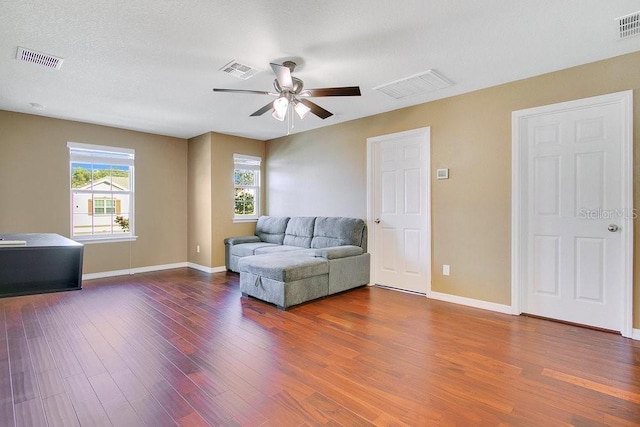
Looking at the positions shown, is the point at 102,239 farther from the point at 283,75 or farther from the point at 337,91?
the point at 337,91

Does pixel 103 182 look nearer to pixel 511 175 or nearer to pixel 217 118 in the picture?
pixel 217 118

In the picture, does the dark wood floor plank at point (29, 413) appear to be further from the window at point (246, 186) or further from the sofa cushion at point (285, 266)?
the window at point (246, 186)

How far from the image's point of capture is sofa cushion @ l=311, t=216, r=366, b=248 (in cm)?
479

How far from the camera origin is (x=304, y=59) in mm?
2955

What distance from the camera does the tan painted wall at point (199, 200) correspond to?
5.85 metres

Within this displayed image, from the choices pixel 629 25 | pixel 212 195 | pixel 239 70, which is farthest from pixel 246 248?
pixel 629 25

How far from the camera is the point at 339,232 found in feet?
16.1

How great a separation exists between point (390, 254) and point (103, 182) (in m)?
4.78

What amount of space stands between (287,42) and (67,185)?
438cm

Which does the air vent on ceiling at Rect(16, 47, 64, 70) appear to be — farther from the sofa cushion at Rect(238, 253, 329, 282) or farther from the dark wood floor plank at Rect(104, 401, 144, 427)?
the dark wood floor plank at Rect(104, 401, 144, 427)

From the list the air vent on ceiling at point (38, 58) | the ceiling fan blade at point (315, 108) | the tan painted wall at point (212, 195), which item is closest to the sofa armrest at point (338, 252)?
the ceiling fan blade at point (315, 108)

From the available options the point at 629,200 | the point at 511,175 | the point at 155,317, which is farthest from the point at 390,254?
the point at 155,317

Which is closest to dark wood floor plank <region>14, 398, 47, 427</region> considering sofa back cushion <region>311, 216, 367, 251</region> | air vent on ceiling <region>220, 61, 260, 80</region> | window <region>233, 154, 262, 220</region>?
air vent on ceiling <region>220, 61, 260, 80</region>

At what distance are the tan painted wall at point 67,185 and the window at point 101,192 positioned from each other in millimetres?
112
